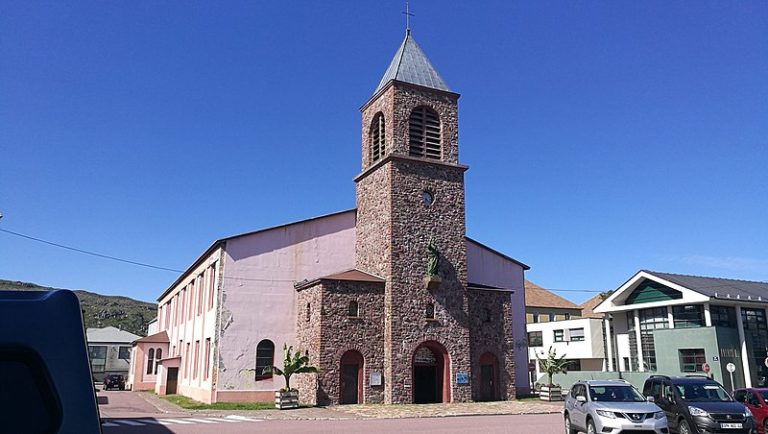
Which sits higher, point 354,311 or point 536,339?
point 354,311

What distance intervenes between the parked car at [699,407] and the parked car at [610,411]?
128 cm

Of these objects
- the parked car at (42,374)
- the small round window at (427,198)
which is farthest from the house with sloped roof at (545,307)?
the parked car at (42,374)

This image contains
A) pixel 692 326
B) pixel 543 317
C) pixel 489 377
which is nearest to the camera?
pixel 489 377

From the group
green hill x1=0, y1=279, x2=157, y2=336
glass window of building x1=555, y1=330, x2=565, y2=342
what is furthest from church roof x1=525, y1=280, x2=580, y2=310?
green hill x1=0, y1=279, x2=157, y2=336

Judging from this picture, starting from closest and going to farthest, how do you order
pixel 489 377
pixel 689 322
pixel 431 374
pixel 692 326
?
pixel 431 374
pixel 489 377
pixel 692 326
pixel 689 322

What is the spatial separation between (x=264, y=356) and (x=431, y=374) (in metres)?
8.42

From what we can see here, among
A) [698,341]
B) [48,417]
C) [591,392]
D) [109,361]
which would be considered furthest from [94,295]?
[48,417]

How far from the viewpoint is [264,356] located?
30.3m

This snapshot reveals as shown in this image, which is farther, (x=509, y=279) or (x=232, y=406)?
(x=509, y=279)

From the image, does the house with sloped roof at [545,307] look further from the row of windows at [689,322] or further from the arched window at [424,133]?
the arched window at [424,133]

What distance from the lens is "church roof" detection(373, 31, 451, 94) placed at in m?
32.7

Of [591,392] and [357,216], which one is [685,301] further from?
[591,392]

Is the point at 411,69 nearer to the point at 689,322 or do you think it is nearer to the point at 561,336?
the point at 689,322

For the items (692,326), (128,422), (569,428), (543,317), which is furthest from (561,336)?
(128,422)
